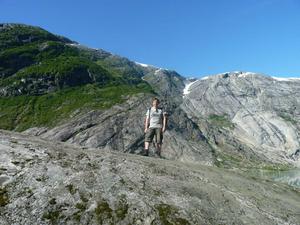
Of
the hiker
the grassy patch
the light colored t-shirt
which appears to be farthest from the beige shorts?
the grassy patch

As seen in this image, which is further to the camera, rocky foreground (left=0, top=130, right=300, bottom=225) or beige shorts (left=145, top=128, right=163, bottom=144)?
beige shorts (left=145, top=128, right=163, bottom=144)

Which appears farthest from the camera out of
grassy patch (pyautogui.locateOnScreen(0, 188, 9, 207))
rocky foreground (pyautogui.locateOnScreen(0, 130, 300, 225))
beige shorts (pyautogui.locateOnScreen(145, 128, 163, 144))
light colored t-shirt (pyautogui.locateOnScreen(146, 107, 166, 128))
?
beige shorts (pyautogui.locateOnScreen(145, 128, 163, 144))

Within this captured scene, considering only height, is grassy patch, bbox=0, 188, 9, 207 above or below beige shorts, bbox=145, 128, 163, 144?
below

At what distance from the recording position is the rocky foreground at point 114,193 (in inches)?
607

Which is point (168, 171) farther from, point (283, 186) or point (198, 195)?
point (283, 186)

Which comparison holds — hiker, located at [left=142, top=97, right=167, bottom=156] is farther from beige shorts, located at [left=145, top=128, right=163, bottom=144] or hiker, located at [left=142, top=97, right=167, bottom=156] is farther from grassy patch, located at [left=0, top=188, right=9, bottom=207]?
grassy patch, located at [left=0, top=188, right=9, bottom=207]

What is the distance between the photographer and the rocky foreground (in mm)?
15428

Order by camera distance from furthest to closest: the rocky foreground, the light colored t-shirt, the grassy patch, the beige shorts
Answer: the beige shorts
the light colored t-shirt
the rocky foreground
the grassy patch

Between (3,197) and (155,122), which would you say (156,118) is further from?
(3,197)

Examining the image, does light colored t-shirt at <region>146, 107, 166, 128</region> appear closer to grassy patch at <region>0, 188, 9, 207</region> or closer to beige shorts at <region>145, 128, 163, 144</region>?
beige shorts at <region>145, 128, 163, 144</region>

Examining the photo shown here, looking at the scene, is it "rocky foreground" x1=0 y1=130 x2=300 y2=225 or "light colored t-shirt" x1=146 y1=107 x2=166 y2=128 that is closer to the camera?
"rocky foreground" x1=0 y1=130 x2=300 y2=225

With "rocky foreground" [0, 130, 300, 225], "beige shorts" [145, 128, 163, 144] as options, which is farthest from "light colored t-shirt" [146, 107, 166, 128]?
"rocky foreground" [0, 130, 300, 225]

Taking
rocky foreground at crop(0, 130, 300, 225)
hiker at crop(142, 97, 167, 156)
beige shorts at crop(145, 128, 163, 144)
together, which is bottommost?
rocky foreground at crop(0, 130, 300, 225)

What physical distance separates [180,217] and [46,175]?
588 cm
